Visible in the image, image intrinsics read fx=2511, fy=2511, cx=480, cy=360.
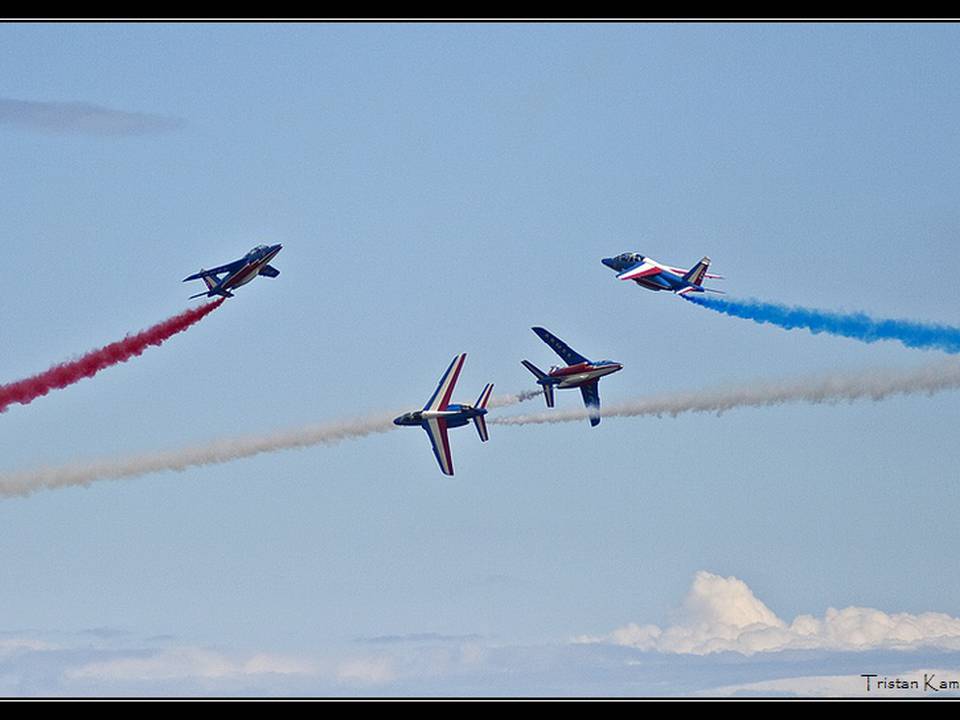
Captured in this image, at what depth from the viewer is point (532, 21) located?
4281 inches

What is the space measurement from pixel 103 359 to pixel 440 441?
19.1 meters

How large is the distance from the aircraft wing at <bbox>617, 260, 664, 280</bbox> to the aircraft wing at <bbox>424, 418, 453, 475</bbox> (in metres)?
13.9

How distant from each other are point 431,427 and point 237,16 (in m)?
33.1

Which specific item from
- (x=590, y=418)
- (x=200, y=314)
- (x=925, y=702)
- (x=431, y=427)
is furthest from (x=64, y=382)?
(x=925, y=702)

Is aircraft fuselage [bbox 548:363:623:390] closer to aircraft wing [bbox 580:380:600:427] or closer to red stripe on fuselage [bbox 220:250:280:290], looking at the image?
aircraft wing [bbox 580:380:600:427]

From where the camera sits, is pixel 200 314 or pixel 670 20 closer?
pixel 670 20

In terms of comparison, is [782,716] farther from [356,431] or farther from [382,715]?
[356,431]

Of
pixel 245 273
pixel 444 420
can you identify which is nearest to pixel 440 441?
pixel 444 420

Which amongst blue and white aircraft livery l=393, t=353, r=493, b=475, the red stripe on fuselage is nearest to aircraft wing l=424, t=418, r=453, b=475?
blue and white aircraft livery l=393, t=353, r=493, b=475

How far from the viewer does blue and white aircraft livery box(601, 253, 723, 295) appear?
139 m

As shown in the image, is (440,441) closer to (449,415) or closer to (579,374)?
(449,415)

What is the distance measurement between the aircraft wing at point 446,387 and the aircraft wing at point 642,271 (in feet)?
33.3

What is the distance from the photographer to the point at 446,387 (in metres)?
139

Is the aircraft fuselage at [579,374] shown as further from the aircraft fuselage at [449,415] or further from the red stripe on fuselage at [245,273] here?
the red stripe on fuselage at [245,273]
